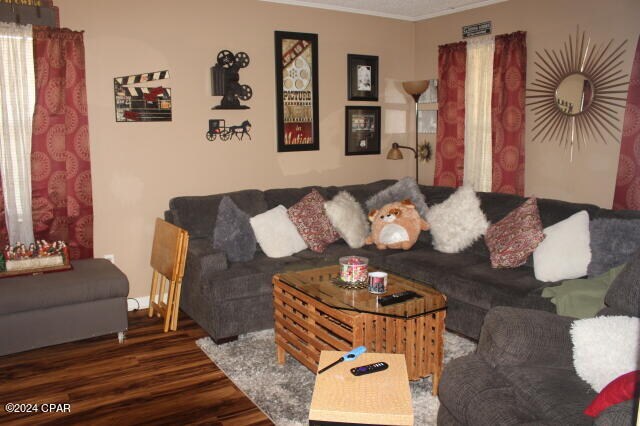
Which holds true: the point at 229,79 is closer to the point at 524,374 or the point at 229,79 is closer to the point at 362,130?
the point at 362,130

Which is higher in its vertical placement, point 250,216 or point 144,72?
point 144,72

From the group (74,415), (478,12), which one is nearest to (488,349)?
(74,415)

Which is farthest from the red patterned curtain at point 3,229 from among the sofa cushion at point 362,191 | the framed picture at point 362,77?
the framed picture at point 362,77

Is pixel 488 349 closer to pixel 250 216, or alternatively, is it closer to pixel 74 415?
pixel 74 415

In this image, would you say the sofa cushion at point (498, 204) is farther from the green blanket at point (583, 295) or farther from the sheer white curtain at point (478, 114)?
the green blanket at point (583, 295)

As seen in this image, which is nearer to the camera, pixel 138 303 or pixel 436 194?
pixel 138 303

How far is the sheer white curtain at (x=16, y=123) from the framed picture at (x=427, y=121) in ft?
11.3

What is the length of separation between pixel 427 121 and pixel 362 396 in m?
3.95

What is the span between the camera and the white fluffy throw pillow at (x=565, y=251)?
3152mm

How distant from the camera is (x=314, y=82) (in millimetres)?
4836

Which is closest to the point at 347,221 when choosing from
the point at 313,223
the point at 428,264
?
the point at 313,223

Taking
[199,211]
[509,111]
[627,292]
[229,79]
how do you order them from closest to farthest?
[627,292] < [199,211] < [229,79] < [509,111]

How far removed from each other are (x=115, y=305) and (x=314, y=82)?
2.59 metres

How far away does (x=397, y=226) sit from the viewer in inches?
162
